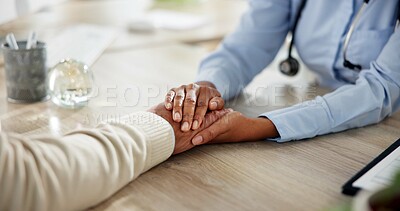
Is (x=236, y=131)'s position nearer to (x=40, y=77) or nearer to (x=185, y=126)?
(x=185, y=126)

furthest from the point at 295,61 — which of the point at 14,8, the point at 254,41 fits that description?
the point at 14,8

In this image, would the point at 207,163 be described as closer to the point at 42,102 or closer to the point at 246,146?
the point at 246,146

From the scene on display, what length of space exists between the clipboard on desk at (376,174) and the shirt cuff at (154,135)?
313 millimetres

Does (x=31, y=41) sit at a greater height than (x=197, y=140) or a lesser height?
greater

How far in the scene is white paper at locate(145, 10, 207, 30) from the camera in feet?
6.63

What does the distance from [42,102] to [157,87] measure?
292 millimetres

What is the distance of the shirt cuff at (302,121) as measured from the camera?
3.40ft

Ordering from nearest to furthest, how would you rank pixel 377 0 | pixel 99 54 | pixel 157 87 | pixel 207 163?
pixel 207 163
pixel 377 0
pixel 157 87
pixel 99 54

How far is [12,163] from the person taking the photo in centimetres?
72

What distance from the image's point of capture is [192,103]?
1.07 metres

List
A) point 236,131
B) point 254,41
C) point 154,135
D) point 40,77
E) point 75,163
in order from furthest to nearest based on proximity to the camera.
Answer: point 254,41, point 40,77, point 236,131, point 154,135, point 75,163

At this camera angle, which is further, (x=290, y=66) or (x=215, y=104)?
(x=290, y=66)

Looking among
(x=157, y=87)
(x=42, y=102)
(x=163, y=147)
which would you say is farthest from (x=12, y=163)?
(x=157, y=87)

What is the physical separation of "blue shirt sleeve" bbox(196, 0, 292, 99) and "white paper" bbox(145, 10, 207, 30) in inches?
23.4
